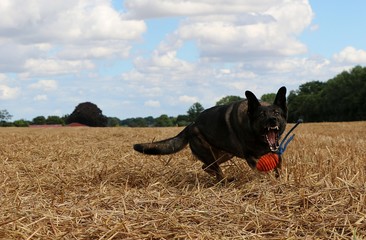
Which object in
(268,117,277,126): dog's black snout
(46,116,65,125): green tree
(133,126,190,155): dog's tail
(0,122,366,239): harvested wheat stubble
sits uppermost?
(46,116,65,125): green tree

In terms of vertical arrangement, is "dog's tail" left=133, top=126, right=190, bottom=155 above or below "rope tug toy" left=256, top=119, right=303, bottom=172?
above

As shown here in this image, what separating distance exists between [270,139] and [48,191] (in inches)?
102

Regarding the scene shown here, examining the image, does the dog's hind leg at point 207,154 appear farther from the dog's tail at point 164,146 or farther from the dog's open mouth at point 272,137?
the dog's open mouth at point 272,137

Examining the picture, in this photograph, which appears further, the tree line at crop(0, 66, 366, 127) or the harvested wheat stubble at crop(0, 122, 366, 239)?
the tree line at crop(0, 66, 366, 127)

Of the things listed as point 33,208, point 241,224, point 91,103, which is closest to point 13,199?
point 33,208

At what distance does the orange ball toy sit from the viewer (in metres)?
5.88

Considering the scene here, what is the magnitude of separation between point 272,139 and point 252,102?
1.62 feet

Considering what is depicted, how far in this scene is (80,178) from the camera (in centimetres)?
639

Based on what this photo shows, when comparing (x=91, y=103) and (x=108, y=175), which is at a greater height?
(x=91, y=103)

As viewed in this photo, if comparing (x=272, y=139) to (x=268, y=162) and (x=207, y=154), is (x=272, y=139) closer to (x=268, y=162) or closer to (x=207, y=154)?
(x=268, y=162)

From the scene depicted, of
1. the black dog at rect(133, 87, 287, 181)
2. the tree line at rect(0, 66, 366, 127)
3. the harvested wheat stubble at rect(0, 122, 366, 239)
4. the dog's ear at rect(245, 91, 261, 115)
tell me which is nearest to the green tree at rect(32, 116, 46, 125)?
the tree line at rect(0, 66, 366, 127)

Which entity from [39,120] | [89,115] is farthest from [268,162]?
[39,120]

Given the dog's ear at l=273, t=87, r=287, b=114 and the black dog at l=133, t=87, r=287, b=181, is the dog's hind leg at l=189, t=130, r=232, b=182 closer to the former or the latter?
the black dog at l=133, t=87, r=287, b=181

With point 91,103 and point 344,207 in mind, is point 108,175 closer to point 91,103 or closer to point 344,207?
point 344,207
